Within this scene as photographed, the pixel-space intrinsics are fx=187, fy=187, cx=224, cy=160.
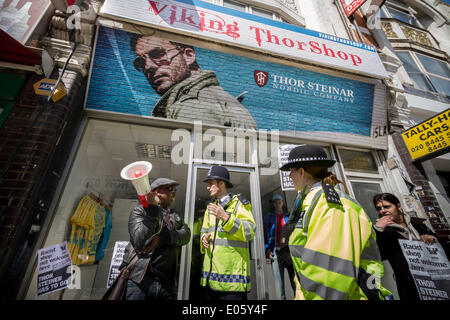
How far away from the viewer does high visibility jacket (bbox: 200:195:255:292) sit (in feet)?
7.90

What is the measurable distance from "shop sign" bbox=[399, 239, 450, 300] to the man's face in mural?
4906mm

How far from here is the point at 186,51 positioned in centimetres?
433

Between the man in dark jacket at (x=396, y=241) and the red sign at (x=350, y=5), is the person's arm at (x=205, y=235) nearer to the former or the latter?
the man in dark jacket at (x=396, y=241)

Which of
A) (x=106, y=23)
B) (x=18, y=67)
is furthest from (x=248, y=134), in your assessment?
(x=18, y=67)

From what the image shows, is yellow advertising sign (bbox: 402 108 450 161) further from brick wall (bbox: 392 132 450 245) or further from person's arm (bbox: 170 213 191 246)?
person's arm (bbox: 170 213 191 246)

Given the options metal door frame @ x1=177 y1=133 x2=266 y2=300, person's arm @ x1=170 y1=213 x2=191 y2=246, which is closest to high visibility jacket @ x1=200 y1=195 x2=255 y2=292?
person's arm @ x1=170 y1=213 x2=191 y2=246

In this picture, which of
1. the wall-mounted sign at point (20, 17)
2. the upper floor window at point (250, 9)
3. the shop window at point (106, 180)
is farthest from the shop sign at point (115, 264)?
the upper floor window at point (250, 9)

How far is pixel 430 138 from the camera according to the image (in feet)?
14.0

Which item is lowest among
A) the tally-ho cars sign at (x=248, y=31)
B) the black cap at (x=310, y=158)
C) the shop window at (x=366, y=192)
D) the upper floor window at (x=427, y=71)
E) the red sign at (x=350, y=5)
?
the black cap at (x=310, y=158)

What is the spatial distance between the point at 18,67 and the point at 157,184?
3.28 meters

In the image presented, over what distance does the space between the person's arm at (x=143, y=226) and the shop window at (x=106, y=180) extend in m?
1.61

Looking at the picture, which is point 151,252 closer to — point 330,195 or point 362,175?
point 330,195

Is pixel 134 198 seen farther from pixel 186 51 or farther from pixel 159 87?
pixel 186 51

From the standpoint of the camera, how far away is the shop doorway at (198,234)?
3150mm
